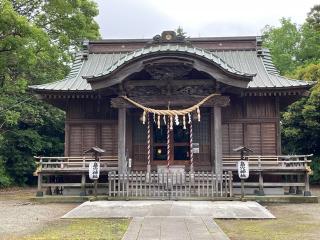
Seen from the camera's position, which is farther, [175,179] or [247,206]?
[175,179]

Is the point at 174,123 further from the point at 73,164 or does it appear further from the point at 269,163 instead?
the point at 73,164

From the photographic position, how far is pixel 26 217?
11648 millimetres

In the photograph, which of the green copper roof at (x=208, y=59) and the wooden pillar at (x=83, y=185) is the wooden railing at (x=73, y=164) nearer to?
the wooden pillar at (x=83, y=185)

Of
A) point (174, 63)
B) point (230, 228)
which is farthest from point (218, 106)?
point (230, 228)

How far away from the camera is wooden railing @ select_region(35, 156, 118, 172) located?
16.0m

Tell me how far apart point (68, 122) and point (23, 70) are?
1039 cm

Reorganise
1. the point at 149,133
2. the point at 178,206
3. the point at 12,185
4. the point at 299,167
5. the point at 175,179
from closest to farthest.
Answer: the point at 178,206
the point at 175,179
the point at 299,167
the point at 149,133
the point at 12,185

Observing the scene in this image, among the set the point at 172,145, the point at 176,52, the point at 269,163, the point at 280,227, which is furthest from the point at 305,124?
the point at 280,227

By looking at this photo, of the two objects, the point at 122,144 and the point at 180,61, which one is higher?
the point at 180,61

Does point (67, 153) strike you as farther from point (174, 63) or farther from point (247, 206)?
point (247, 206)

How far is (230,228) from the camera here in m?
9.50

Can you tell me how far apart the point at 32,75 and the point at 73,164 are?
1284 centimetres

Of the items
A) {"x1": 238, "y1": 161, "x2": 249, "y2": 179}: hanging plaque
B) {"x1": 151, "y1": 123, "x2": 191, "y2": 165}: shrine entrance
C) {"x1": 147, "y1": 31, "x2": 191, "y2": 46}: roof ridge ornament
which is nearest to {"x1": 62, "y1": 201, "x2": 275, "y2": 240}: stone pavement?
{"x1": 238, "y1": 161, "x2": 249, "y2": 179}: hanging plaque

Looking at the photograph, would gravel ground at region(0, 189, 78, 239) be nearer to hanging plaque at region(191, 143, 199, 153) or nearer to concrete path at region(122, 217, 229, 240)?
concrete path at region(122, 217, 229, 240)
